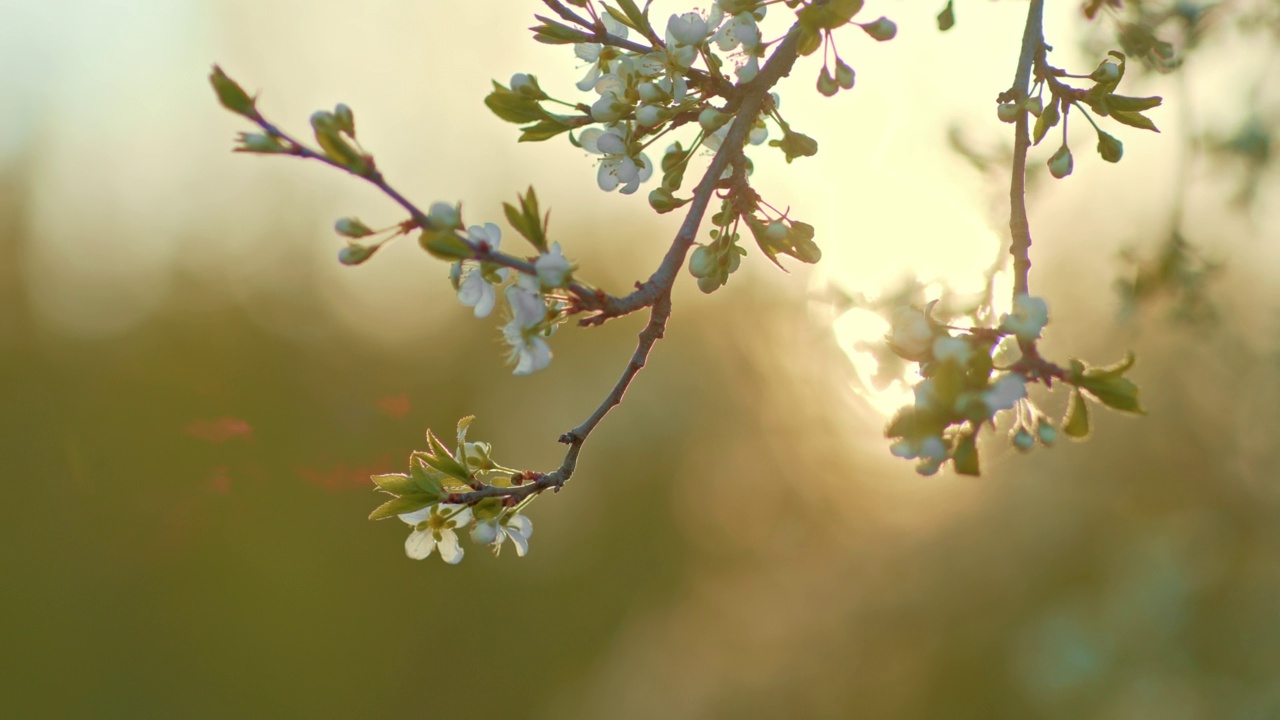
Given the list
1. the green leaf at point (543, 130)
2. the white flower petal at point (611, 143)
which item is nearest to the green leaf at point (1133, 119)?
the white flower petal at point (611, 143)

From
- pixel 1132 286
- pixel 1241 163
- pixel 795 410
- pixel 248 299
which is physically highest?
pixel 248 299

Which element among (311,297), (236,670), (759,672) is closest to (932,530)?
(759,672)

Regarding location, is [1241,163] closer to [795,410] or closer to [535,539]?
[795,410]

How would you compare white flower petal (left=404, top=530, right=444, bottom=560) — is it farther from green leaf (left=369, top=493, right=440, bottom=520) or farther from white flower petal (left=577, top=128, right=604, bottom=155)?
white flower petal (left=577, top=128, right=604, bottom=155)

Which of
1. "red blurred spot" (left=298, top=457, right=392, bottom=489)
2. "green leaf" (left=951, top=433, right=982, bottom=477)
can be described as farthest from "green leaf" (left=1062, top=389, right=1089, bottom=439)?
"red blurred spot" (left=298, top=457, right=392, bottom=489)

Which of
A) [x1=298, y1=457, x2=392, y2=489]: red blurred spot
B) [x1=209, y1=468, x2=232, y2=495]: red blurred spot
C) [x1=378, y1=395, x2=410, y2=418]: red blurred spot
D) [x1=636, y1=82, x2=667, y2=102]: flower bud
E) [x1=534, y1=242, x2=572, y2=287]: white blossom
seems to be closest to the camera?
[x1=534, y1=242, x2=572, y2=287]: white blossom
